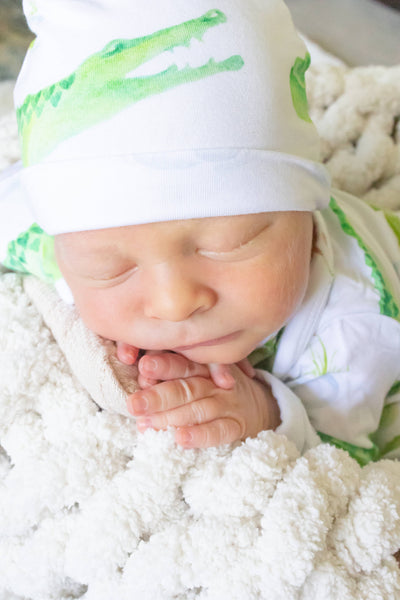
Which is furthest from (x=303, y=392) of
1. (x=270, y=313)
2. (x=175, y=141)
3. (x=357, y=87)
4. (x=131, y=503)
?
(x=357, y=87)

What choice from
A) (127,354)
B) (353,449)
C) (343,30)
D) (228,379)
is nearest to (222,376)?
(228,379)

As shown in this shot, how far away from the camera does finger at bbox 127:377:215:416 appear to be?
70 centimetres

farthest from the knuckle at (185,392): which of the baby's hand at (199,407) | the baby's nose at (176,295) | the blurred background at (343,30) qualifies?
the blurred background at (343,30)

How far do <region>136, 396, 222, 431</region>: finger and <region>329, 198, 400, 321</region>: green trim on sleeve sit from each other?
29 centimetres

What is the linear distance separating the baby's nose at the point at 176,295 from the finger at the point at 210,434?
0.42 feet

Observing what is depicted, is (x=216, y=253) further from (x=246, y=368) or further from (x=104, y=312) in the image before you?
(x=246, y=368)

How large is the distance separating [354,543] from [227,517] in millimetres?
126

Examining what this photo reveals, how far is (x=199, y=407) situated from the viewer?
73 centimetres

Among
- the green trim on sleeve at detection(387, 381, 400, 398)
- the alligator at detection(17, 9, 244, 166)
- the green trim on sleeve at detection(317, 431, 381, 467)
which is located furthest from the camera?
the green trim on sleeve at detection(387, 381, 400, 398)

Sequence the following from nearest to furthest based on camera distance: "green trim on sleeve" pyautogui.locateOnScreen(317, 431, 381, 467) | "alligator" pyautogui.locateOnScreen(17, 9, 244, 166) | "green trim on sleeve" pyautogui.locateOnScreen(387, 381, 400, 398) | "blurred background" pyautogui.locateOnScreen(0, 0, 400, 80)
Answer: "alligator" pyautogui.locateOnScreen(17, 9, 244, 166) → "green trim on sleeve" pyautogui.locateOnScreen(317, 431, 381, 467) → "green trim on sleeve" pyautogui.locateOnScreen(387, 381, 400, 398) → "blurred background" pyautogui.locateOnScreen(0, 0, 400, 80)

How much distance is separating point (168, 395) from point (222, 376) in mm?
82

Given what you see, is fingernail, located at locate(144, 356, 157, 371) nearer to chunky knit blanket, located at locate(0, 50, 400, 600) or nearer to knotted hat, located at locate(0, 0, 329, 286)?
chunky knit blanket, located at locate(0, 50, 400, 600)

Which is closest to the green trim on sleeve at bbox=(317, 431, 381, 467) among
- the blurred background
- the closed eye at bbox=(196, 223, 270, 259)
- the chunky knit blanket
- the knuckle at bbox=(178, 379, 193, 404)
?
the chunky knit blanket

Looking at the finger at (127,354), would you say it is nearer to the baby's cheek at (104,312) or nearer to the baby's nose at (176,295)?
the baby's cheek at (104,312)
